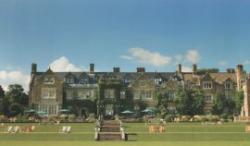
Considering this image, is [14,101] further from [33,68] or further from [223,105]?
[223,105]

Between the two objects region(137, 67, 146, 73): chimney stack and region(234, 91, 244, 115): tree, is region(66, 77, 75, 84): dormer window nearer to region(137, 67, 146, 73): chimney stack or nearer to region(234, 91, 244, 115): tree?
region(137, 67, 146, 73): chimney stack

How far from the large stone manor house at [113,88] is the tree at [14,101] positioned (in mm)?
1753

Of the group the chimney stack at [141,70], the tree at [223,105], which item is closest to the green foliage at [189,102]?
the tree at [223,105]

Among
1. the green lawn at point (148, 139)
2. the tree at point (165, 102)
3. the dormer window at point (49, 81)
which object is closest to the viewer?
the green lawn at point (148, 139)

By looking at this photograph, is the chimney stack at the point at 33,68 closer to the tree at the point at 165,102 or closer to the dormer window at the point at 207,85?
the tree at the point at 165,102

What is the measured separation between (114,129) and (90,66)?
44.3m

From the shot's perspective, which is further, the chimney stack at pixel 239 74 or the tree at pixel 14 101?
the chimney stack at pixel 239 74

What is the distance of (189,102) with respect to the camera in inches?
3019

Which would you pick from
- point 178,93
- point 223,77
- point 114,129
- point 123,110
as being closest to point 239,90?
point 223,77

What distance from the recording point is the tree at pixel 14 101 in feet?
247

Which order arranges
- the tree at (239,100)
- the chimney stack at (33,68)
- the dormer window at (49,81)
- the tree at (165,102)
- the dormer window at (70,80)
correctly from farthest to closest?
the chimney stack at (33,68) < the dormer window at (70,80) < the dormer window at (49,81) < the tree at (239,100) < the tree at (165,102)

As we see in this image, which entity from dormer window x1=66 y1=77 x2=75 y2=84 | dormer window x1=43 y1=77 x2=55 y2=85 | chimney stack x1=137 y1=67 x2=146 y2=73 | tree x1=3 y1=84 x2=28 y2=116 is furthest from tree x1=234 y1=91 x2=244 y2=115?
tree x1=3 y1=84 x2=28 y2=116

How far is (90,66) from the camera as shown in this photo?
86688mm

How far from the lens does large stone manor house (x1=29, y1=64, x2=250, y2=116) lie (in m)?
80.1
